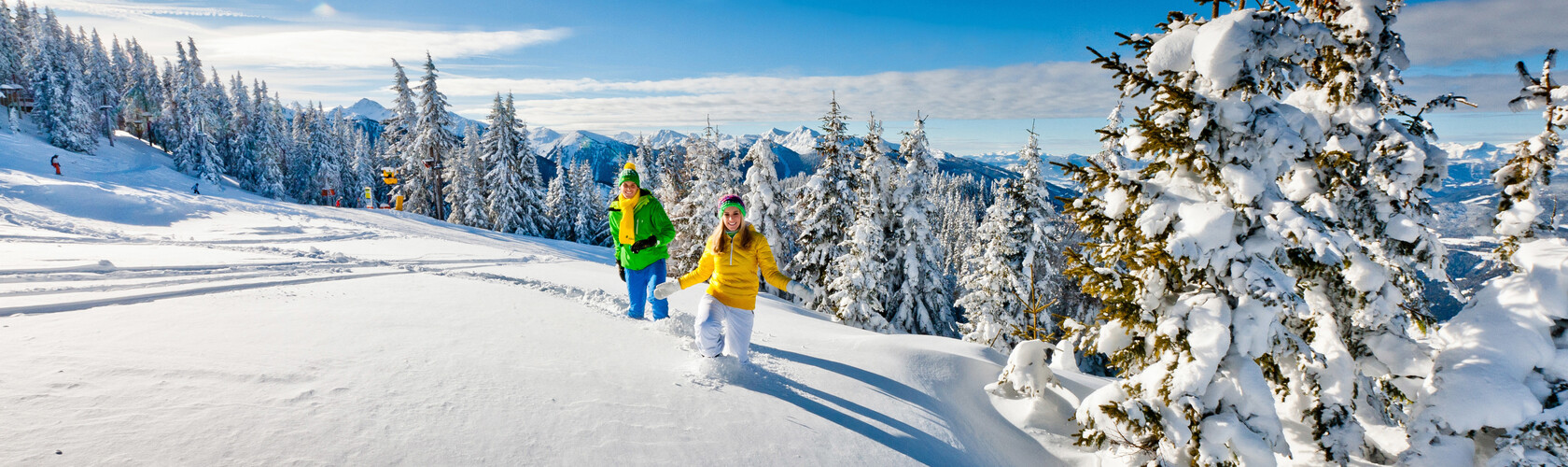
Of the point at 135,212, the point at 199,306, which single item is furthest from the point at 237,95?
the point at 199,306

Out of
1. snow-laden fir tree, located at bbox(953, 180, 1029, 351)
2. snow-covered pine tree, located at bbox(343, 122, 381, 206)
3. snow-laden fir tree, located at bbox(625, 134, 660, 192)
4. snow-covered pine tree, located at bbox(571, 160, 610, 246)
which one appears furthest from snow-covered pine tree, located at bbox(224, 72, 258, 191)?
snow-laden fir tree, located at bbox(953, 180, 1029, 351)

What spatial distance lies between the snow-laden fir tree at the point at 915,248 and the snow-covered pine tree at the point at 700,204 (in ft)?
26.0

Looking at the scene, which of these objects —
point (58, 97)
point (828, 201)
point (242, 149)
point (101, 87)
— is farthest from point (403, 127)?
point (101, 87)

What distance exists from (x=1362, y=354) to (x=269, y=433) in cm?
947

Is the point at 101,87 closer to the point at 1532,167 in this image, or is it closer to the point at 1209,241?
the point at 1209,241

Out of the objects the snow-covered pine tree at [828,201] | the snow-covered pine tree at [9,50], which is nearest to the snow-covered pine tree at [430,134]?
the snow-covered pine tree at [828,201]

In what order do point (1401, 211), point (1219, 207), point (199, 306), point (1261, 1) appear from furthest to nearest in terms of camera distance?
1. point (1401, 211)
2. point (199, 306)
3. point (1261, 1)
4. point (1219, 207)

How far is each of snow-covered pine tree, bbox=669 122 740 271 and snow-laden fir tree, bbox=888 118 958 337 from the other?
7.92 metres

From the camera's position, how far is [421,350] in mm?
4680

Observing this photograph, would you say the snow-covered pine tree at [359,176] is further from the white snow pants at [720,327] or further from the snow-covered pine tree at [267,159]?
the white snow pants at [720,327]

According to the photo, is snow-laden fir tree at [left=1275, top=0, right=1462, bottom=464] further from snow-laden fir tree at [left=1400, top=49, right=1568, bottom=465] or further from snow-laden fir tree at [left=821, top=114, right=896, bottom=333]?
snow-laden fir tree at [left=821, top=114, right=896, bottom=333]

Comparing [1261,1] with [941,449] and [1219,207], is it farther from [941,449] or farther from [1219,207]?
[941,449]

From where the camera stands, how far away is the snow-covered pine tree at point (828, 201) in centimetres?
2109

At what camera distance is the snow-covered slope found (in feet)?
10.1
